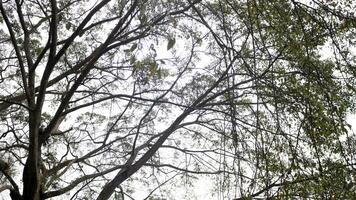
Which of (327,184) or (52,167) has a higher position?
(52,167)

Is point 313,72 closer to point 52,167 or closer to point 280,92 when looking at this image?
point 280,92

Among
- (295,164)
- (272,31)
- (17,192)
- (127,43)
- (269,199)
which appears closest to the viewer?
(269,199)

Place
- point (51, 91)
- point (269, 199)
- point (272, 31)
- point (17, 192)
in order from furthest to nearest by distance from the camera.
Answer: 1. point (51, 91)
2. point (17, 192)
3. point (272, 31)
4. point (269, 199)

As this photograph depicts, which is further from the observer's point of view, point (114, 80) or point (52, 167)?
point (114, 80)

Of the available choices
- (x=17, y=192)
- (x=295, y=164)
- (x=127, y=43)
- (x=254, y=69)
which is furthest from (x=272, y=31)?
(x=17, y=192)

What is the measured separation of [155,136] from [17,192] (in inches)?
85.6

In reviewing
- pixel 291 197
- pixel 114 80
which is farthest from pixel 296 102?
pixel 114 80

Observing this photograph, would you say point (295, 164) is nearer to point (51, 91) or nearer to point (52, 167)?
point (52, 167)

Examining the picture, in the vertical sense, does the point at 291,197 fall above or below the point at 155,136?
below

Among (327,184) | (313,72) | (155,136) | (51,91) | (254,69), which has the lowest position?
(327,184)

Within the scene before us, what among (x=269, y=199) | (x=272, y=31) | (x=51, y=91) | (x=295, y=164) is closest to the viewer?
(x=269, y=199)

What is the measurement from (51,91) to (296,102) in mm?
4661

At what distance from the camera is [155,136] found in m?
6.14

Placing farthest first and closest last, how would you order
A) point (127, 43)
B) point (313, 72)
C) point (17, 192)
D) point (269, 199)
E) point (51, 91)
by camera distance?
point (51, 91) < point (127, 43) < point (17, 192) < point (313, 72) < point (269, 199)
